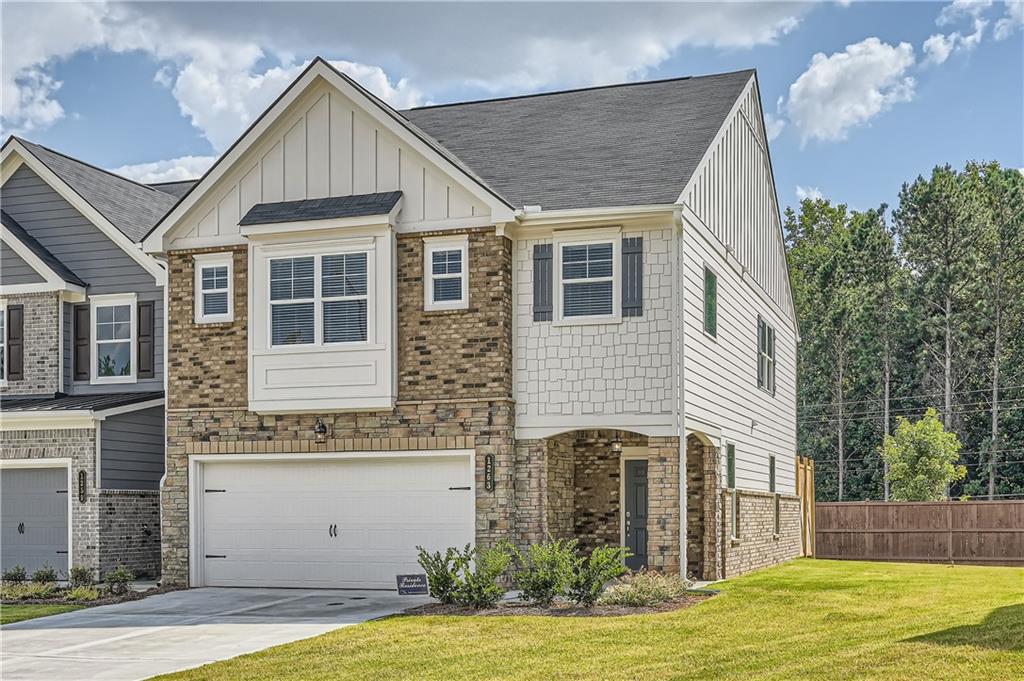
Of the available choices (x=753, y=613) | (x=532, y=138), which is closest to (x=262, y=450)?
(x=532, y=138)

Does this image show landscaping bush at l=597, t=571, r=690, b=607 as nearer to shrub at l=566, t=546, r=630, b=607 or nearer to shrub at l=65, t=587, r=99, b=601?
shrub at l=566, t=546, r=630, b=607

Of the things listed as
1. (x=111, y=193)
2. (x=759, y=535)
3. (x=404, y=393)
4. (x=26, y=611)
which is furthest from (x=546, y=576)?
(x=111, y=193)

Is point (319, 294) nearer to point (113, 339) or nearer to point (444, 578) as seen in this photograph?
point (444, 578)

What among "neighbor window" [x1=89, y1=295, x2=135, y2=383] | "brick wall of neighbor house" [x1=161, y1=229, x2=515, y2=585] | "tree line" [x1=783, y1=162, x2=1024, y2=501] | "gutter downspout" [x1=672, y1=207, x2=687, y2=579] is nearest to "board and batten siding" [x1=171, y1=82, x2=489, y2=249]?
"brick wall of neighbor house" [x1=161, y1=229, x2=515, y2=585]

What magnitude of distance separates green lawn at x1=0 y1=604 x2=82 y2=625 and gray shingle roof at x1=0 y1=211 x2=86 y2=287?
7423 mm

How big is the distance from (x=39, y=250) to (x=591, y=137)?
1108 cm

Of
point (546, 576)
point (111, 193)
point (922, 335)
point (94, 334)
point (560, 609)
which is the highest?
point (111, 193)

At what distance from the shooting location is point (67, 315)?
24.3 meters

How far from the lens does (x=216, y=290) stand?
2075 cm

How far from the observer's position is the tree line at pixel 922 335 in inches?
1789

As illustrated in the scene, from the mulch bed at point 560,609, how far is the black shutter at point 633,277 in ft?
14.6

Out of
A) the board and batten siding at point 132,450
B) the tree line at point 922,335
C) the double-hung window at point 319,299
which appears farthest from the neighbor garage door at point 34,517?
the tree line at point 922,335

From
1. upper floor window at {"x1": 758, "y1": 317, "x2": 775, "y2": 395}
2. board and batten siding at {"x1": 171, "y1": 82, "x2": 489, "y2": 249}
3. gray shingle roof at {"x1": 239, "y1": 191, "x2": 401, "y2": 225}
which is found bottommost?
upper floor window at {"x1": 758, "y1": 317, "x2": 775, "y2": 395}

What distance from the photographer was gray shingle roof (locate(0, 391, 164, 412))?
2178cm
